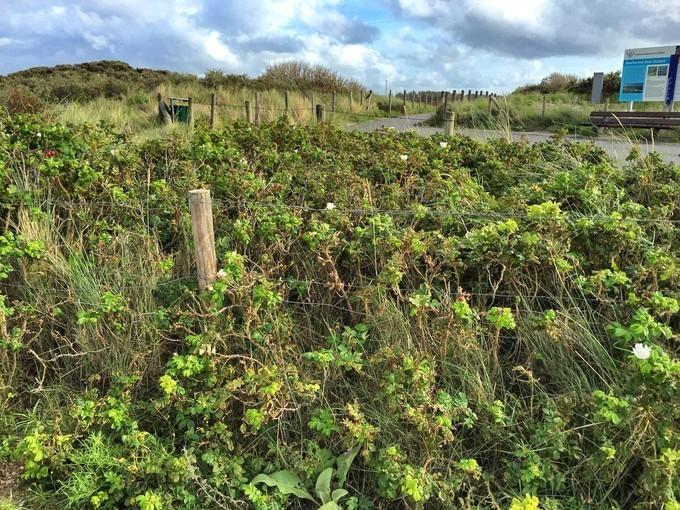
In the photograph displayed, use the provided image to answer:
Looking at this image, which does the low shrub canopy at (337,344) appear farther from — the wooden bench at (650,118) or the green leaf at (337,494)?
the wooden bench at (650,118)

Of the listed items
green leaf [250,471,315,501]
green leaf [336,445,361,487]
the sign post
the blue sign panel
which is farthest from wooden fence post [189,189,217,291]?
the sign post

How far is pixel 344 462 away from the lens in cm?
284

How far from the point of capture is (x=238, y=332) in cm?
323

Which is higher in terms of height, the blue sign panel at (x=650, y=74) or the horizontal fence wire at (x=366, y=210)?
the blue sign panel at (x=650, y=74)

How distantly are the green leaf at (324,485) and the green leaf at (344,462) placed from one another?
0.17 ft

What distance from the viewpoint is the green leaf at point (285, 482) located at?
2762 mm

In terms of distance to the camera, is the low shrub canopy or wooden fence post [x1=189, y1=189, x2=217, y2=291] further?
wooden fence post [x1=189, y1=189, x2=217, y2=291]

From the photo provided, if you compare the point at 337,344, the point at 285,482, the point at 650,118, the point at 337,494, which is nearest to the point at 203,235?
the point at 337,344

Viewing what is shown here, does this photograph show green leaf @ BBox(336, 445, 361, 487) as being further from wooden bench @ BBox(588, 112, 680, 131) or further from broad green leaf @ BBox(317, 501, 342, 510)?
wooden bench @ BBox(588, 112, 680, 131)

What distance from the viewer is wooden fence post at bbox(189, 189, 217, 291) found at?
330cm

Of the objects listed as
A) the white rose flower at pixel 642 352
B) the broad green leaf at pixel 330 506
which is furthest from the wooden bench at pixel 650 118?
the broad green leaf at pixel 330 506

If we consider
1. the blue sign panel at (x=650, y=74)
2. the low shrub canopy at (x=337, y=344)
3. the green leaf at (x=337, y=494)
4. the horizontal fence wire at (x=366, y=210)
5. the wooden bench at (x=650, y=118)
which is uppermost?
the blue sign panel at (x=650, y=74)

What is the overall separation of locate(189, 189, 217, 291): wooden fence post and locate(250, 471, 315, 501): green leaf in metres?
1.15

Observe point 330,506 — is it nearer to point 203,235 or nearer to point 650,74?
point 203,235
